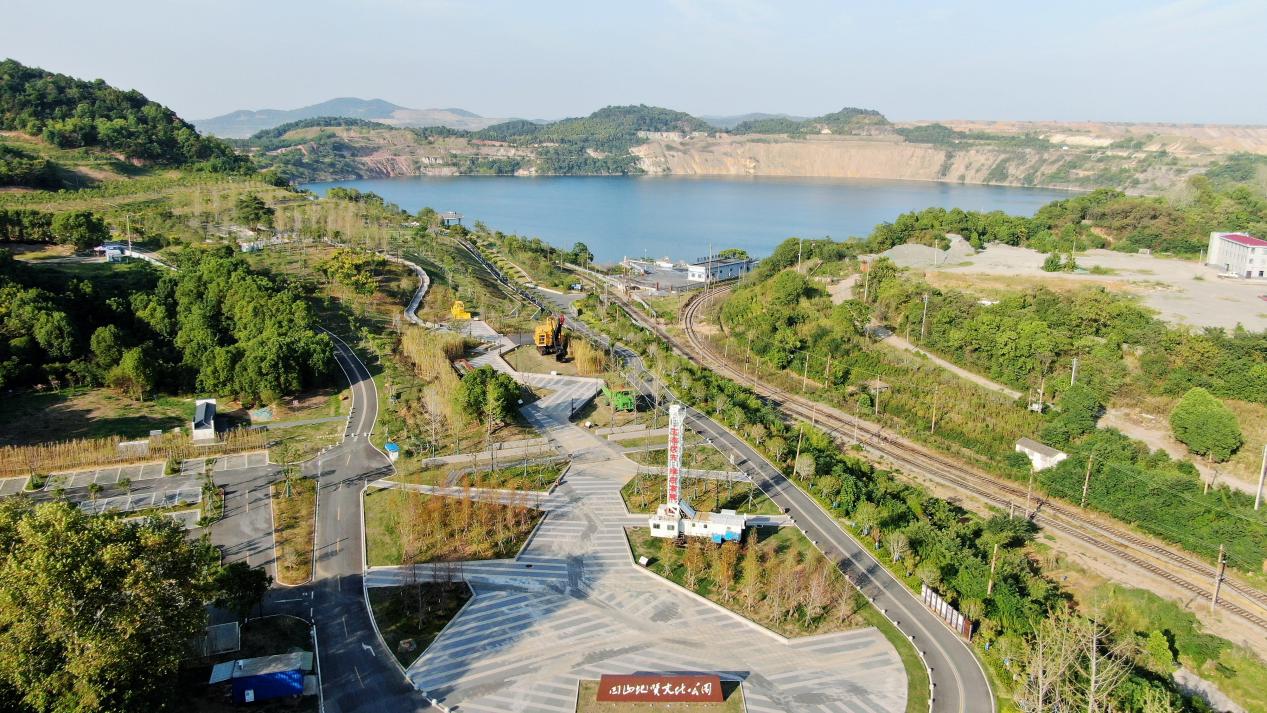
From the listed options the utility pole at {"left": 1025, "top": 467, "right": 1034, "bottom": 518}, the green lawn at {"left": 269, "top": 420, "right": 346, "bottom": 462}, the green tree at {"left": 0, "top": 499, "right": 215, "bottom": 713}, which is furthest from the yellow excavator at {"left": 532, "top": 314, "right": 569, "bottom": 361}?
the green tree at {"left": 0, "top": 499, "right": 215, "bottom": 713}

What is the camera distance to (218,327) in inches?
1556

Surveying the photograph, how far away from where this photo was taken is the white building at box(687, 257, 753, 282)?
66875 mm

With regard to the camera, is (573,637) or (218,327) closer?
(573,637)

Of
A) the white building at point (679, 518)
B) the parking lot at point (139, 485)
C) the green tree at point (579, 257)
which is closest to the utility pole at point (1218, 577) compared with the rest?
the white building at point (679, 518)

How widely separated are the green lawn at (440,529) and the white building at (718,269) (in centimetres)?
4331

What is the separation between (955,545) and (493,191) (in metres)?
142

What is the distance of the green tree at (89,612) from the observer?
1451 centimetres

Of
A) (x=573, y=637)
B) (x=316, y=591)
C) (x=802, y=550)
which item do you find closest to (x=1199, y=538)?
(x=802, y=550)

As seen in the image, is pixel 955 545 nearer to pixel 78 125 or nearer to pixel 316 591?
pixel 316 591

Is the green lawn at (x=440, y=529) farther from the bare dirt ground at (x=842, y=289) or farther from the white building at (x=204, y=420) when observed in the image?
the bare dirt ground at (x=842, y=289)

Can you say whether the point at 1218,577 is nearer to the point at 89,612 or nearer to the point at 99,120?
the point at 89,612

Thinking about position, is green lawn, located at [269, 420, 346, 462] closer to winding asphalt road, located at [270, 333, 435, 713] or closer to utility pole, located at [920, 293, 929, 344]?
winding asphalt road, located at [270, 333, 435, 713]

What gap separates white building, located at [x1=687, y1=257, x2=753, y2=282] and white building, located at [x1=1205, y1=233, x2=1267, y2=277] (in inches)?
1394

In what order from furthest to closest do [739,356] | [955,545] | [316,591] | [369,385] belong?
[739,356]
[369,385]
[955,545]
[316,591]
